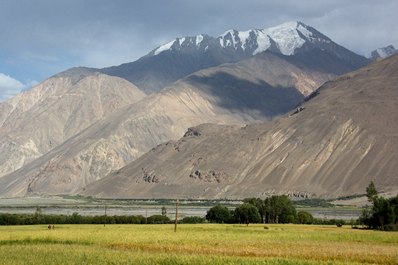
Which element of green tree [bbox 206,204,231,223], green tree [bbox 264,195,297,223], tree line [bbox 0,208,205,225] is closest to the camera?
tree line [bbox 0,208,205,225]

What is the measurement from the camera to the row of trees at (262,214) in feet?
428

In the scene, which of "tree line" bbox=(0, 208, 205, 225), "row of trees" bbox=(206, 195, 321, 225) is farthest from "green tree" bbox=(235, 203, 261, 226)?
"tree line" bbox=(0, 208, 205, 225)

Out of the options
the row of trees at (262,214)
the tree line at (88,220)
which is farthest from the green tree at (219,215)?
the tree line at (88,220)

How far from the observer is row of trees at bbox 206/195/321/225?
130475mm

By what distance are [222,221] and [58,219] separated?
34786 mm

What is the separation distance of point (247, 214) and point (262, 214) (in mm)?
10932

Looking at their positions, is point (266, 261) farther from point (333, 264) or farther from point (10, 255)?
point (10, 255)

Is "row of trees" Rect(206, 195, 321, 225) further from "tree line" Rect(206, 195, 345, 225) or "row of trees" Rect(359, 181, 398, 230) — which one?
"row of trees" Rect(359, 181, 398, 230)

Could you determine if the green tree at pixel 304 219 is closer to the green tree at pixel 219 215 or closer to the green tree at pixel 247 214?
the green tree at pixel 247 214

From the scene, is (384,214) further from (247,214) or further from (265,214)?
(265,214)

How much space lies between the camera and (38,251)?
4434cm

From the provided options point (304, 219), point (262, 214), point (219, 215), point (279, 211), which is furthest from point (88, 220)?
point (304, 219)

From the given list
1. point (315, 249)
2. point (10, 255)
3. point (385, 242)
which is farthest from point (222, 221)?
point (10, 255)

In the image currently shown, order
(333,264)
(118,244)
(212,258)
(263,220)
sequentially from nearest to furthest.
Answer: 1. (333,264)
2. (212,258)
3. (118,244)
4. (263,220)
